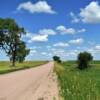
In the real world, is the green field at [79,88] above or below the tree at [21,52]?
below

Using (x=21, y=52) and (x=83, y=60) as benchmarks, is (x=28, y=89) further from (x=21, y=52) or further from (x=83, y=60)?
(x=83, y=60)

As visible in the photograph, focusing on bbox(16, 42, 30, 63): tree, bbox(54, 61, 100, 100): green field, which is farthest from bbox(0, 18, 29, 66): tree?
bbox(54, 61, 100, 100): green field

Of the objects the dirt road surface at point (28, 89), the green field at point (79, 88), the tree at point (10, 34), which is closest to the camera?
the green field at point (79, 88)

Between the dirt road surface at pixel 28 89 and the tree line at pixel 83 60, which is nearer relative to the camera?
the dirt road surface at pixel 28 89

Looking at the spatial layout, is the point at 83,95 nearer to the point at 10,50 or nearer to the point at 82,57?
the point at 10,50

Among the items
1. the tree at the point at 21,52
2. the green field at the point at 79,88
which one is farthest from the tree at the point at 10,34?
the green field at the point at 79,88

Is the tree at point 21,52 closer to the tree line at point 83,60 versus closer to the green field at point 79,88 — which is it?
the tree line at point 83,60

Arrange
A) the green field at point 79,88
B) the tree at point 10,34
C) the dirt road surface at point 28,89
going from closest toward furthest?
the green field at point 79,88 → the dirt road surface at point 28,89 → the tree at point 10,34

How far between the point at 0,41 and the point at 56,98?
237ft

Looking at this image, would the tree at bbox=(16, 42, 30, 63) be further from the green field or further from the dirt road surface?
the dirt road surface

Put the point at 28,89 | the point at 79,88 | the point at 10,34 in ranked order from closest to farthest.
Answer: the point at 79,88 → the point at 28,89 → the point at 10,34

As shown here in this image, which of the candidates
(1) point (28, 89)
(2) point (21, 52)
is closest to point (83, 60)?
(2) point (21, 52)

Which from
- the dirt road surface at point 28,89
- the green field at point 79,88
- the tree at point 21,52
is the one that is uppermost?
the tree at point 21,52

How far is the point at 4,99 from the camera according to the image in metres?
15.5
